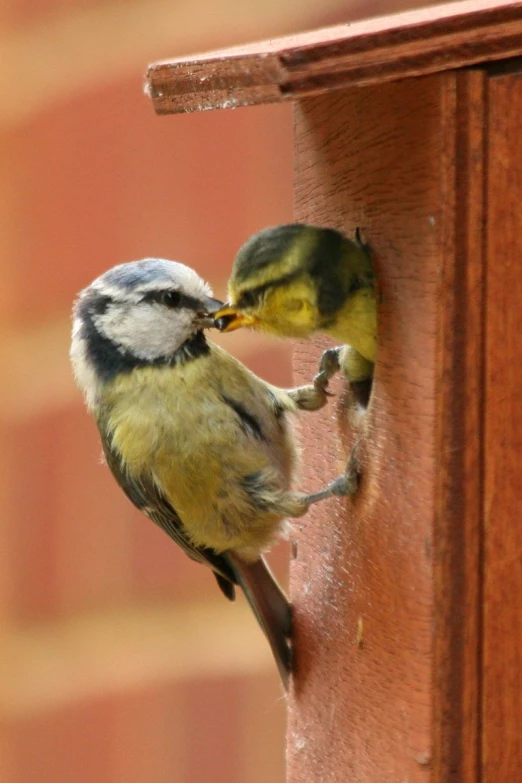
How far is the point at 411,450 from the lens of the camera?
68cm

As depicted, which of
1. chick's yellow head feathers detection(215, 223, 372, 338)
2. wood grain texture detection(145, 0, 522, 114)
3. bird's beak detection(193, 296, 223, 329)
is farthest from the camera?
bird's beak detection(193, 296, 223, 329)

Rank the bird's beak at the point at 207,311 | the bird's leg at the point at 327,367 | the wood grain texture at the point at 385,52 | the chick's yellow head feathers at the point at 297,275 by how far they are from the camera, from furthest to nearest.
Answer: the bird's beak at the point at 207,311 < the bird's leg at the point at 327,367 < the chick's yellow head feathers at the point at 297,275 < the wood grain texture at the point at 385,52

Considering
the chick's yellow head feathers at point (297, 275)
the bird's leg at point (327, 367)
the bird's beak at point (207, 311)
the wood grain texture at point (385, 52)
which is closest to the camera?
the wood grain texture at point (385, 52)

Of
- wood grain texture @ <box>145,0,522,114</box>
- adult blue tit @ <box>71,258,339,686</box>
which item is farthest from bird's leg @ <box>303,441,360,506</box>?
wood grain texture @ <box>145,0,522,114</box>

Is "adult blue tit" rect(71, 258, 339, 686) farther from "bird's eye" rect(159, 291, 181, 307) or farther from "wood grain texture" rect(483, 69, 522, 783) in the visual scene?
"wood grain texture" rect(483, 69, 522, 783)

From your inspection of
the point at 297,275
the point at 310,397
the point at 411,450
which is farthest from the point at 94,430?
the point at 411,450

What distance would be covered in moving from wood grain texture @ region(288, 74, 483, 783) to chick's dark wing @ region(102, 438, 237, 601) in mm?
193

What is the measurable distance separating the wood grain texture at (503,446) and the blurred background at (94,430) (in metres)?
0.43

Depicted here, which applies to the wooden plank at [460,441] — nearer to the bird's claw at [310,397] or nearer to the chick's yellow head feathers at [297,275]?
the chick's yellow head feathers at [297,275]

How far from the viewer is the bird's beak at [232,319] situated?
830 millimetres

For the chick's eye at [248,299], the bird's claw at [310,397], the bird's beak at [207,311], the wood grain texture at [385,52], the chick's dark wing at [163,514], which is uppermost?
the wood grain texture at [385,52]

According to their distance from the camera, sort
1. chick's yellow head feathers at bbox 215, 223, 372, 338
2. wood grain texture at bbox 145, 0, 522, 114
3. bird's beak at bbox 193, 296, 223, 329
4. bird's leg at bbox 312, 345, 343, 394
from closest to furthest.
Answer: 1. wood grain texture at bbox 145, 0, 522, 114
2. chick's yellow head feathers at bbox 215, 223, 372, 338
3. bird's leg at bbox 312, 345, 343, 394
4. bird's beak at bbox 193, 296, 223, 329

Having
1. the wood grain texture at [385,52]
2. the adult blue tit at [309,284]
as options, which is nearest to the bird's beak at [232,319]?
the adult blue tit at [309,284]

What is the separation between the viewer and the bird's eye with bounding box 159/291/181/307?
40.1 inches
